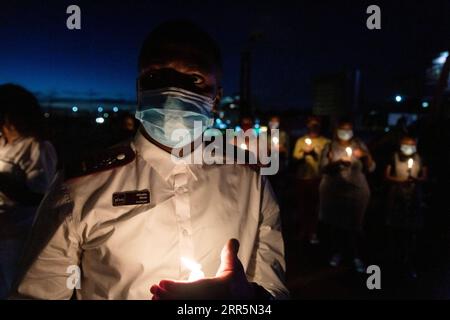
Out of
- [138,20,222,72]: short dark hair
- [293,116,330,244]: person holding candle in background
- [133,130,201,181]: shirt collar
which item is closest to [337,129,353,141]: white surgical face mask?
[293,116,330,244]: person holding candle in background

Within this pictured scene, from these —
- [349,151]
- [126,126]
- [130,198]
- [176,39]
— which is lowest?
[130,198]

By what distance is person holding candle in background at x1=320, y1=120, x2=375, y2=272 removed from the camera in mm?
5457

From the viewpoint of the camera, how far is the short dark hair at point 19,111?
341cm

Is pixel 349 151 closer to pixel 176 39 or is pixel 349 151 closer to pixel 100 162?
pixel 176 39

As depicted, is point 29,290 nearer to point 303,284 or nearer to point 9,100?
point 9,100

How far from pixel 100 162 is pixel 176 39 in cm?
61

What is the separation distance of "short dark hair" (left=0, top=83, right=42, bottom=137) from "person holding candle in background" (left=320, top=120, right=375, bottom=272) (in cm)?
404

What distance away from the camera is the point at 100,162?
1509 mm

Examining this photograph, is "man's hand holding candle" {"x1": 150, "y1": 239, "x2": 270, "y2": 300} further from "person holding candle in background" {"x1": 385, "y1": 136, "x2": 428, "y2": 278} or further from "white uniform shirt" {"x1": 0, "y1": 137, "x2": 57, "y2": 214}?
"person holding candle in background" {"x1": 385, "y1": 136, "x2": 428, "y2": 278}

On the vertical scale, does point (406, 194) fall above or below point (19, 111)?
below

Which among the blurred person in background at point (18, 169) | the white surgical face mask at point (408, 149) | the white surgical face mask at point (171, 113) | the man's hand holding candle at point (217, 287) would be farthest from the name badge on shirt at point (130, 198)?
the white surgical face mask at point (408, 149)

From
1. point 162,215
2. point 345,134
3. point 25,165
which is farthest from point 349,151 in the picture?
point 162,215

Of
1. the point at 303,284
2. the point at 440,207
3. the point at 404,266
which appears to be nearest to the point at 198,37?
the point at 303,284

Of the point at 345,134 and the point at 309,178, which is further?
the point at 309,178
